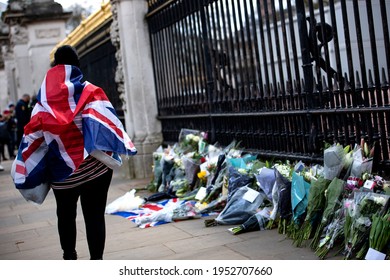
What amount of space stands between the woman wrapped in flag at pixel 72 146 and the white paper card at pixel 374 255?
1848 millimetres

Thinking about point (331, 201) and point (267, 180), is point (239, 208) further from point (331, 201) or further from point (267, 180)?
point (331, 201)

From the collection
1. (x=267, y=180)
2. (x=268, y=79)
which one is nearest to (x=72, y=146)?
(x=267, y=180)

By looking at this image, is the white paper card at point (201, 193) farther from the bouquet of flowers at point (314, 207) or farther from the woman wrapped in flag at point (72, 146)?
the woman wrapped in flag at point (72, 146)

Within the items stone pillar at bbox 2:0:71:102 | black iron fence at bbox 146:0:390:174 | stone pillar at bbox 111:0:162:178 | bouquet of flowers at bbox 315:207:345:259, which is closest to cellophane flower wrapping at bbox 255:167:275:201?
black iron fence at bbox 146:0:390:174

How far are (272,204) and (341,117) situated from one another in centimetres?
102

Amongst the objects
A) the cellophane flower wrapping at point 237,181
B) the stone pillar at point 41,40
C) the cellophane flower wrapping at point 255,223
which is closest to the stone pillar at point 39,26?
the stone pillar at point 41,40

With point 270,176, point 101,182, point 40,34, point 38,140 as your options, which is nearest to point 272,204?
point 270,176

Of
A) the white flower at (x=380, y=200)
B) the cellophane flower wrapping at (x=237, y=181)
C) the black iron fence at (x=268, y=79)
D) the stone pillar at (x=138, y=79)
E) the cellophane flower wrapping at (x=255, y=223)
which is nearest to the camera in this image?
the white flower at (x=380, y=200)

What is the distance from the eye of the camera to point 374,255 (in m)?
4.48

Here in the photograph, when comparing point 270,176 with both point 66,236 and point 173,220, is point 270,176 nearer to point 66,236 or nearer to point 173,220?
point 173,220

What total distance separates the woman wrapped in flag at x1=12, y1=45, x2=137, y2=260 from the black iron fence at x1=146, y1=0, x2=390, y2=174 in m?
2.05

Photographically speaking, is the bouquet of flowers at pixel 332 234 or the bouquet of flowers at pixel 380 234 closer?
the bouquet of flowers at pixel 380 234

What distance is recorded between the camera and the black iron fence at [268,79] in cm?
576

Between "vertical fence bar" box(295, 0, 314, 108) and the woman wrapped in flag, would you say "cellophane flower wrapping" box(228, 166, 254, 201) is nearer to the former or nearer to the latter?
"vertical fence bar" box(295, 0, 314, 108)
